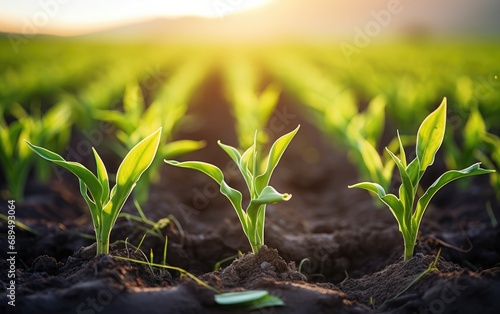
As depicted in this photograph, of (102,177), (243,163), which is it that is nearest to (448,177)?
(243,163)

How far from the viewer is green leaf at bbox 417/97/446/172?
2669mm

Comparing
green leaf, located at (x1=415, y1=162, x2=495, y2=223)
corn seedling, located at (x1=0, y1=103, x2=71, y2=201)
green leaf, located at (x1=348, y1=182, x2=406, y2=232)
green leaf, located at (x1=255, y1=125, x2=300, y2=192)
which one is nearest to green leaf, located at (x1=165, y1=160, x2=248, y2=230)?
green leaf, located at (x1=255, y1=125, x2=300, y2=192)

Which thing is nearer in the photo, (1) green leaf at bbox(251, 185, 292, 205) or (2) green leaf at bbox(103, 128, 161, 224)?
(1) green leaf at bbox(251, 185, 292, 205)

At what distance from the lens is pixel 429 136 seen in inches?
106

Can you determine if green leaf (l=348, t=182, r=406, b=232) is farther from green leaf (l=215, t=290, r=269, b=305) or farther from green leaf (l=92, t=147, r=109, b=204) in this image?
green leaf (l=92, t=147, r=109, b=204)

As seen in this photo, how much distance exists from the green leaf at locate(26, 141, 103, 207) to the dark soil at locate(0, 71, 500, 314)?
0.32m

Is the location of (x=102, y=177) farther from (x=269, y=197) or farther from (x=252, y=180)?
(x=269, y=197)

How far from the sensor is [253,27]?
127 metres

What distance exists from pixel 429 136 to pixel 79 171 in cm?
169

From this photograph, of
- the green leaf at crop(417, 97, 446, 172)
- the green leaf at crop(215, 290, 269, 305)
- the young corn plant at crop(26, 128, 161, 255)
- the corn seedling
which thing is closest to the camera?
the green leaf at crop(215, 290, 269, 305)

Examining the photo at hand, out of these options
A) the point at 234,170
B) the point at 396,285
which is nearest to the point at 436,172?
the point at 234,170

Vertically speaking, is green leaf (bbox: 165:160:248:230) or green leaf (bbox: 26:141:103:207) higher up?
green leaf (bbox: 26:141:103:207)

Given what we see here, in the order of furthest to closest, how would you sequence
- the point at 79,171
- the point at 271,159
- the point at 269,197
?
the point at 271,159
the point at 79,171
the point at 269,197

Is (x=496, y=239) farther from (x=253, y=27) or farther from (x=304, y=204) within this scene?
(x=253, y=27)
